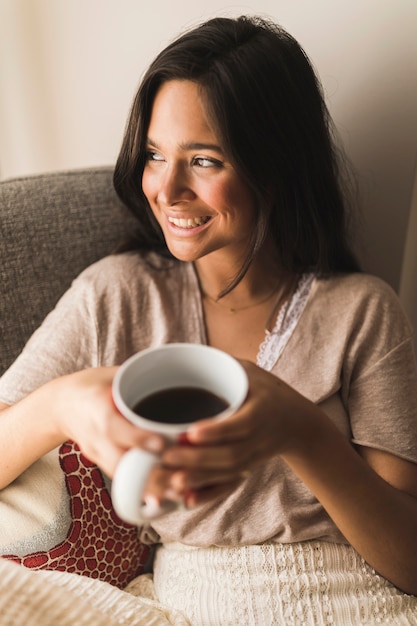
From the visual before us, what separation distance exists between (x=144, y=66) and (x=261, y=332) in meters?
0.64

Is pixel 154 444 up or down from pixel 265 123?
down

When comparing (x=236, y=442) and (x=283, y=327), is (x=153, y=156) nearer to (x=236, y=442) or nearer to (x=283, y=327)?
(x=283, y=327)

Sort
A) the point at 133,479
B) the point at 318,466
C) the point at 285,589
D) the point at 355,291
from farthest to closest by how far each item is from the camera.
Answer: the point at 355,291 → the point at 285,589 → the point at 318,466 → the point at 133,479

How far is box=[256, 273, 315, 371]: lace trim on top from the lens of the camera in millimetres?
1017

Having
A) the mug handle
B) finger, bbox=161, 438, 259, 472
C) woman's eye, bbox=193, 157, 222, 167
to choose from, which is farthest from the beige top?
the mug handle

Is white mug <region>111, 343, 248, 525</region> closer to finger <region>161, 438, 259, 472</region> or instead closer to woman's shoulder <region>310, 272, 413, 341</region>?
finger <region>161, 438, 259, 472</region>

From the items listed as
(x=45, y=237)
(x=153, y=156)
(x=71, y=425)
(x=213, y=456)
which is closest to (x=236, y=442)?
(x=213, y=456)

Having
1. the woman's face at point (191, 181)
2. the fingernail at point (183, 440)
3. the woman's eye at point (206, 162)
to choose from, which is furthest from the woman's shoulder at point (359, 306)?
the fingernail at point (183, 440)

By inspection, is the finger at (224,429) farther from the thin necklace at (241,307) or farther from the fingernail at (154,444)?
the thin necklace at (241,307)

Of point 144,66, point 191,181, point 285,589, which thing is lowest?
point 285,589

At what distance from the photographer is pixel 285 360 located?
1009mm

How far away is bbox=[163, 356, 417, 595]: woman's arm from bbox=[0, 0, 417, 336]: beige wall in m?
0.53

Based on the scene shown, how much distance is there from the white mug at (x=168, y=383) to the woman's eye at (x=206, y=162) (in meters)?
0.37

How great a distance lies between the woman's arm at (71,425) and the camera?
58 cm
